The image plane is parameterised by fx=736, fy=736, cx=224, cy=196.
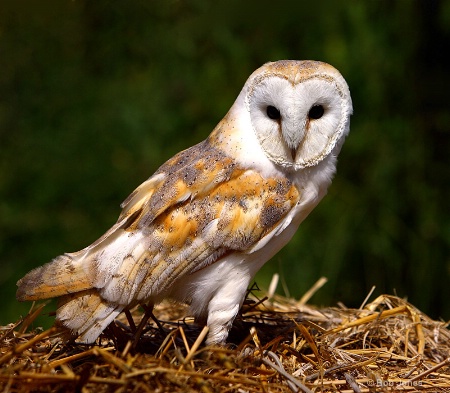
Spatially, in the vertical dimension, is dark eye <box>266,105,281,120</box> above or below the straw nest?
above

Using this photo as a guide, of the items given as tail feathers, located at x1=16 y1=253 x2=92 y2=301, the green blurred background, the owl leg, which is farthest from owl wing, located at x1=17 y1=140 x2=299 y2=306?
the green blurred background

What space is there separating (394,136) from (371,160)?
0.49 feet

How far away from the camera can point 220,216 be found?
1945 millimetres

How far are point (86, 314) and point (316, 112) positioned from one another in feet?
2.66

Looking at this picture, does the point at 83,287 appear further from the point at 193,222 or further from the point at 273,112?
the point at 273,112

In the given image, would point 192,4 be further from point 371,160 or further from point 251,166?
point 251,166

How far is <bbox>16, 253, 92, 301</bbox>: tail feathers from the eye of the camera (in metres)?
1.91

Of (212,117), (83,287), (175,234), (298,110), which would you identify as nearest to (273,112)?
(298,110)

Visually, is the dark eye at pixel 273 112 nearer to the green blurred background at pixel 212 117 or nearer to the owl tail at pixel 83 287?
the owl tail at pixel 83 287

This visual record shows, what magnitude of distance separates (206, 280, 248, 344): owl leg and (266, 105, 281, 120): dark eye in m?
0.46

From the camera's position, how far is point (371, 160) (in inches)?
133

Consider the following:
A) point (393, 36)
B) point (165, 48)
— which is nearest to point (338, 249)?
point (393, 36)

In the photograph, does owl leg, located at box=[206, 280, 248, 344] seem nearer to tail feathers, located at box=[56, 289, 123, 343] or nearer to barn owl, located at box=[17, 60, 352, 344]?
barn owl, located at box=[17, 60, 352, 344]

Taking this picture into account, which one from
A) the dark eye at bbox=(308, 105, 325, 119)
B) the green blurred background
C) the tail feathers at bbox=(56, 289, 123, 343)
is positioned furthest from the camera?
the green blurred background
